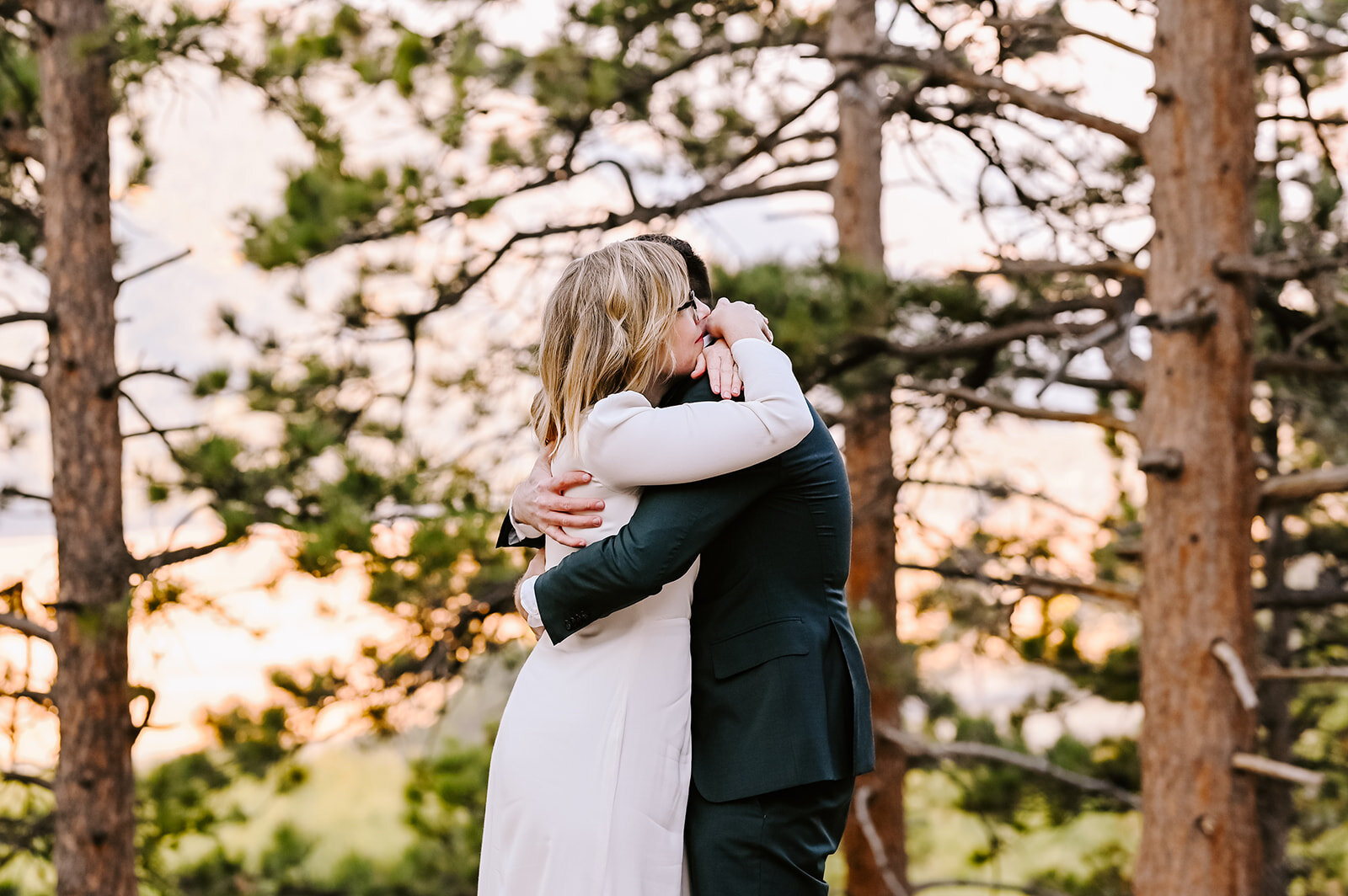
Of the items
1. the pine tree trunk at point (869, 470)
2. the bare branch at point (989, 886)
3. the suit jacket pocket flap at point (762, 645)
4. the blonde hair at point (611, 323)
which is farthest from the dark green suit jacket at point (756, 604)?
the bare branch at point (989, 886)

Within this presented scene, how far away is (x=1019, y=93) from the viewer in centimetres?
448

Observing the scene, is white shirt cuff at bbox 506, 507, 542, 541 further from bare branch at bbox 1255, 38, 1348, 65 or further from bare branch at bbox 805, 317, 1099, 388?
bare branch at bbox 1255, 38, 1348, 65

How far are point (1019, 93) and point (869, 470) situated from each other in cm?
278

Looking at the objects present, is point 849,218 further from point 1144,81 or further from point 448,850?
point 448,850

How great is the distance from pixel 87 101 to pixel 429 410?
284 centimetres

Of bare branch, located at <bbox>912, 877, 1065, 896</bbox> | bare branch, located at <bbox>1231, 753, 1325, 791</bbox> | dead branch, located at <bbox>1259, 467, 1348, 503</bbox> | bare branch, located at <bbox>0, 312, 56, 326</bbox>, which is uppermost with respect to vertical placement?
bare branch, located at <bbox>0, 312, 56, 326</bbox>

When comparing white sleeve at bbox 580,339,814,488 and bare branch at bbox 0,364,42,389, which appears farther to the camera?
bare branch at bbox 0,364,42,389

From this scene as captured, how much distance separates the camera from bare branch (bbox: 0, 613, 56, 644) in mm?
4359

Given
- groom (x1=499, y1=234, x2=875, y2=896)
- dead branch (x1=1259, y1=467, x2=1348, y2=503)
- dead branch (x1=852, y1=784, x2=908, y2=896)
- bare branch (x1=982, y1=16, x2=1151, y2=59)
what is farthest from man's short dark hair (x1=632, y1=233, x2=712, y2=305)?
dead branch (x1=852, y1=784, x2=908, y2=896)

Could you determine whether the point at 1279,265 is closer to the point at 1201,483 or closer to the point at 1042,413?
the point at 1201,483

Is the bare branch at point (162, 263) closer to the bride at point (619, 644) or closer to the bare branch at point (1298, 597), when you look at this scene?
the bride at point (619, 644)

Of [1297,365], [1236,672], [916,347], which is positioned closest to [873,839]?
[1236,672]

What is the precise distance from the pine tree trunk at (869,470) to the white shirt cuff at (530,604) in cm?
460

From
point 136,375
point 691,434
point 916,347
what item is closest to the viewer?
point 691,434
